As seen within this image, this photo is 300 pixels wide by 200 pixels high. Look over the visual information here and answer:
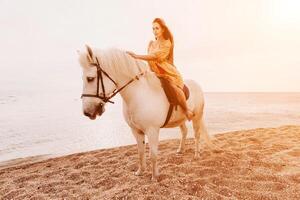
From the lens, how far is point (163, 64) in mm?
5074

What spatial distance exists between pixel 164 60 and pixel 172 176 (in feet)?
6.89

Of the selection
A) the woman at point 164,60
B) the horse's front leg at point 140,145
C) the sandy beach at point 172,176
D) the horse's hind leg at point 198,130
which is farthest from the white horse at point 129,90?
the horse's hind leg at point 198,130

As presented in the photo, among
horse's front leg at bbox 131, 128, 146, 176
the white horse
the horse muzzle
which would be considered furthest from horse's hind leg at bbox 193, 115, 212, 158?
the horse muzzle

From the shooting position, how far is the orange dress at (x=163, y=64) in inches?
189

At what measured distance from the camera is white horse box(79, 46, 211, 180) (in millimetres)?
4262

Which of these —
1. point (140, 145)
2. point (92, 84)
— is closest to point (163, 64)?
point (92, 84)

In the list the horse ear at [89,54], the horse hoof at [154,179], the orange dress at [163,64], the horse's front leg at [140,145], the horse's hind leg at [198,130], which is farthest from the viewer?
the horse's hind leg at [198,130]

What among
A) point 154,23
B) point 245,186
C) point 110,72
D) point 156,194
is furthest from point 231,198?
point 154,23

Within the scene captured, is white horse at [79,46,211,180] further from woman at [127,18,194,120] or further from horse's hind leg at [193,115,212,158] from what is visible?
horse's hind leg at [193,115,212,158]

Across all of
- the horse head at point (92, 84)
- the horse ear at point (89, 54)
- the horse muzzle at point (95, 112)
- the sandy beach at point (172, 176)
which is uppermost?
the horse ear at point (89, 54)

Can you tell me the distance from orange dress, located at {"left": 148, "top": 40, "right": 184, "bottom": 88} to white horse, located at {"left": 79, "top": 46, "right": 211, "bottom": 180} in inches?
6.0

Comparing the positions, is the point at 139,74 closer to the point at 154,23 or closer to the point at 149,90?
the point at 149,90

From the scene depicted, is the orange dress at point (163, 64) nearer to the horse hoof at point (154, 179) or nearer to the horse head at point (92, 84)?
the horse head at point (92, 84)

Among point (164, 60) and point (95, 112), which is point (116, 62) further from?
point (164, 60)
